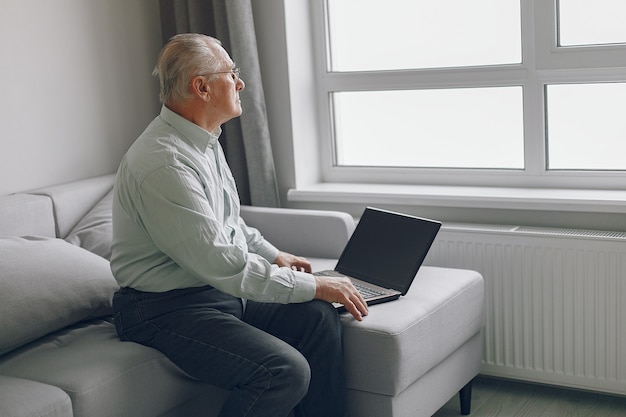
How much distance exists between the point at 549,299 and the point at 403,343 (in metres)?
0.78

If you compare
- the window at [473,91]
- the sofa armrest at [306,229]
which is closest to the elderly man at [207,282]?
the sofa armrest at [306,229]

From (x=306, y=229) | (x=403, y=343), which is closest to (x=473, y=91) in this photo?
(x=306, y=229)

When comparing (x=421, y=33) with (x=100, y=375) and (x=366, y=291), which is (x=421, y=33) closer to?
(x=366, y=291)

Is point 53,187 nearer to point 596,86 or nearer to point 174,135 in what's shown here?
point 174,135

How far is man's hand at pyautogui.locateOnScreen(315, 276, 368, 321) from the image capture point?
2.37 metres

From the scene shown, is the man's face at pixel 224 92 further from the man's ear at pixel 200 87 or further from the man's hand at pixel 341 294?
the man's hand at pixel 341 294

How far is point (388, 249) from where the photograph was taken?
2.68 metres

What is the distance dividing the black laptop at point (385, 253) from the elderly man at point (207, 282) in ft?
0.66

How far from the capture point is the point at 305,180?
3508 mm

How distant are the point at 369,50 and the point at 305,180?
0.58m

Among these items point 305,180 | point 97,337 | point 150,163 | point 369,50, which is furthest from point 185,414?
point 369,50

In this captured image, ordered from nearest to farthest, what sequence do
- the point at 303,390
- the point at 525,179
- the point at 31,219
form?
1. the point at 303,390
2. the point at 31,219
3. the point at 525,179

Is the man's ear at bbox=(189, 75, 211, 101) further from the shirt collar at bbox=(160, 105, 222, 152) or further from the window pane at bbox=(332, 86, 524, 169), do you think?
the window pane at bbox=(332, 86, 524, 169)

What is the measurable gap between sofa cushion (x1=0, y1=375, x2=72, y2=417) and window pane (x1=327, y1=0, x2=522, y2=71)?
6.29 feet
